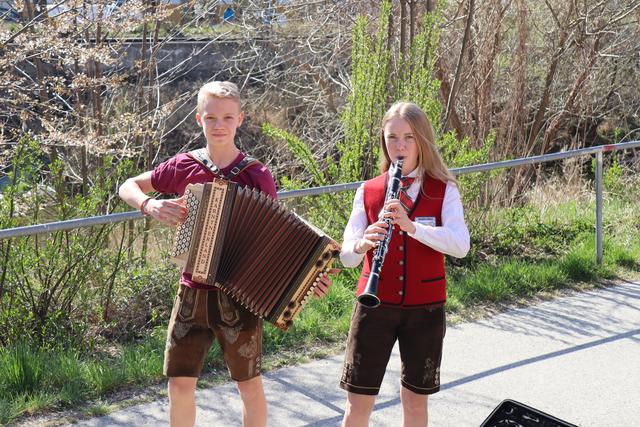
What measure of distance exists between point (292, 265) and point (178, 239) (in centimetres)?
45

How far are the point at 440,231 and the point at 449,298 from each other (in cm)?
286

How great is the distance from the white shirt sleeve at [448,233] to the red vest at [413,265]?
34mm

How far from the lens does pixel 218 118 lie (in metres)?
3.36

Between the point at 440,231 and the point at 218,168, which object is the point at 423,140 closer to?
the point at 440,231

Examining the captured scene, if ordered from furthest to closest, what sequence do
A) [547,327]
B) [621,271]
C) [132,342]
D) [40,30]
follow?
1. [621,271]
2. [40,30]
3. [547,327]
4. [132,342]

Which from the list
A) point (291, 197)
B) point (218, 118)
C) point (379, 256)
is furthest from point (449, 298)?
point (218, 118)

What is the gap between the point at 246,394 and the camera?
3.42 metres

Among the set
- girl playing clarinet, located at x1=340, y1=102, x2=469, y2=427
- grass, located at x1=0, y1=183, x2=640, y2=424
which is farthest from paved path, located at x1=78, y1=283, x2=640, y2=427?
girl playing clarinet, located at x1=340, y1=102, x2=469, y2=427

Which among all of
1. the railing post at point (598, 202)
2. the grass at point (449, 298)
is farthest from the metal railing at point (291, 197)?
the grass at point (449, 298)

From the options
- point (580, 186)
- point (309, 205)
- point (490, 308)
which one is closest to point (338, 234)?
point (309, 205)

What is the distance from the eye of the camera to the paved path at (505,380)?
418cm

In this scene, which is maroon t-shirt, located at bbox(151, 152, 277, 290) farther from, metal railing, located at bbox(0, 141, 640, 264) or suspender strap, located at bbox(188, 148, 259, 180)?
metal railing, located at bbox(0, 141, 640, 264)

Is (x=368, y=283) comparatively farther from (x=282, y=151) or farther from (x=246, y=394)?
(x=282, y=151)

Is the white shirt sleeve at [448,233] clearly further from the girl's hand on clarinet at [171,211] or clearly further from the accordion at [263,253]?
the girl's hand on clarinet at [171,211]
